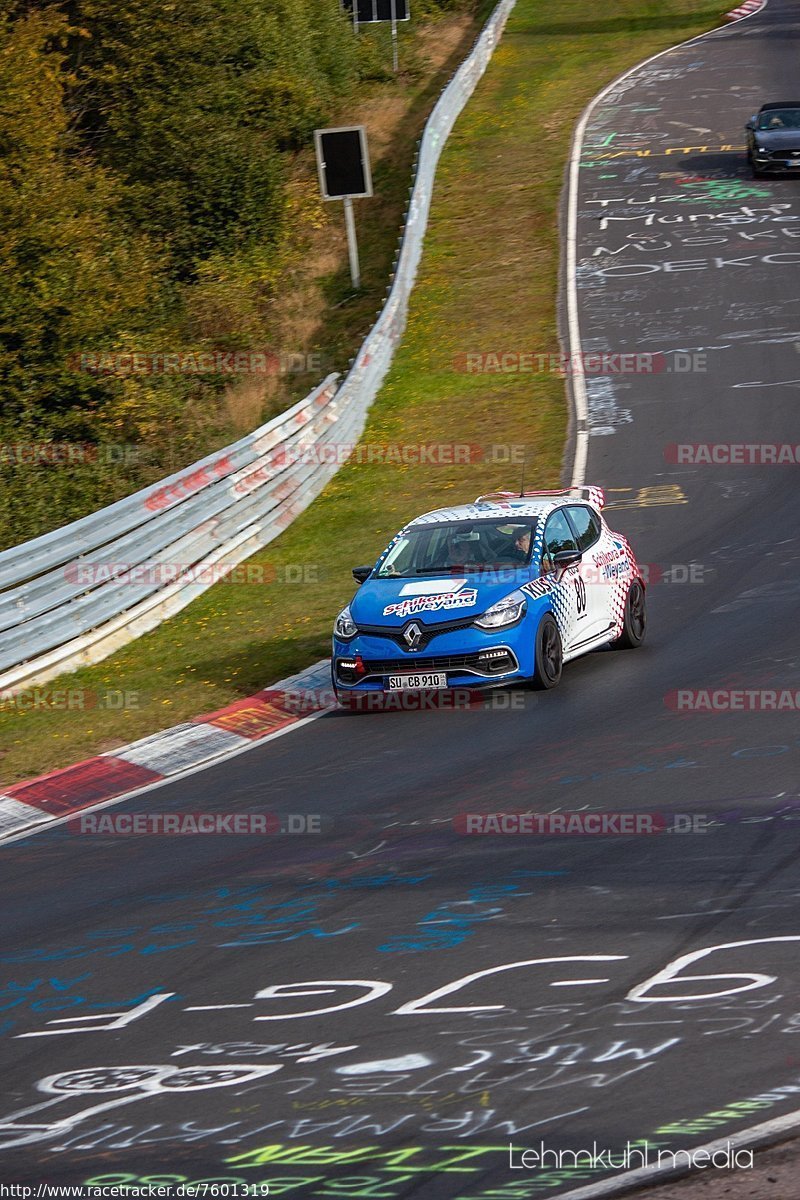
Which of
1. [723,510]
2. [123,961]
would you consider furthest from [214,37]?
[123,961]

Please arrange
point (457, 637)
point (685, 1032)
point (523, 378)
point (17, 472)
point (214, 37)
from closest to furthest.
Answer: point (685, 1032) → point (457, 637) → point (17, 472) → point (523, 378) → point (214, 37)

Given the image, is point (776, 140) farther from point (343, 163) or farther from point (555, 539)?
point (555, 539)

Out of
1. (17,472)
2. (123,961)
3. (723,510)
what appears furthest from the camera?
(17,472)

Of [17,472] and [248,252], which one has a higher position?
[248,252]

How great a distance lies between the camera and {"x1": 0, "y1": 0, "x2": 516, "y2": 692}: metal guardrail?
15641mm

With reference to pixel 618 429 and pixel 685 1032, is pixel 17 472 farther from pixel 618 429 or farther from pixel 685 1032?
pixel 685 1032

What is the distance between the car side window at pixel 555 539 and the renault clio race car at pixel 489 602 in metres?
0.01

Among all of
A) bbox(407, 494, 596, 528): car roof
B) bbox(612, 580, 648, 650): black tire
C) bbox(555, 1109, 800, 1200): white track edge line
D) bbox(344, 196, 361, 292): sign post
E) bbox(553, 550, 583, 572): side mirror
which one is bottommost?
bbox(612, 580, 648, 650): black tire

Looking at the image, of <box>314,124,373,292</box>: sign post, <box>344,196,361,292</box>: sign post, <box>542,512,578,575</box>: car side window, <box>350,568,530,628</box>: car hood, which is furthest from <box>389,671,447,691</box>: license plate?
<box>344,196,361,292</box>: sign post

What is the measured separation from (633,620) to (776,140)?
84.5 feet

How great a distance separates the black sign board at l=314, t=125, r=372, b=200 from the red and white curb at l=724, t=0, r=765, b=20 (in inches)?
1291

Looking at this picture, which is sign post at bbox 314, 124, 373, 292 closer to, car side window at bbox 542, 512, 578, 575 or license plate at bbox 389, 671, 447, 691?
car side window at bbox 542, 512, 578, 575

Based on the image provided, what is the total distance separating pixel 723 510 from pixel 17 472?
39.0 feet

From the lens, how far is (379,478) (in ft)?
78.4
